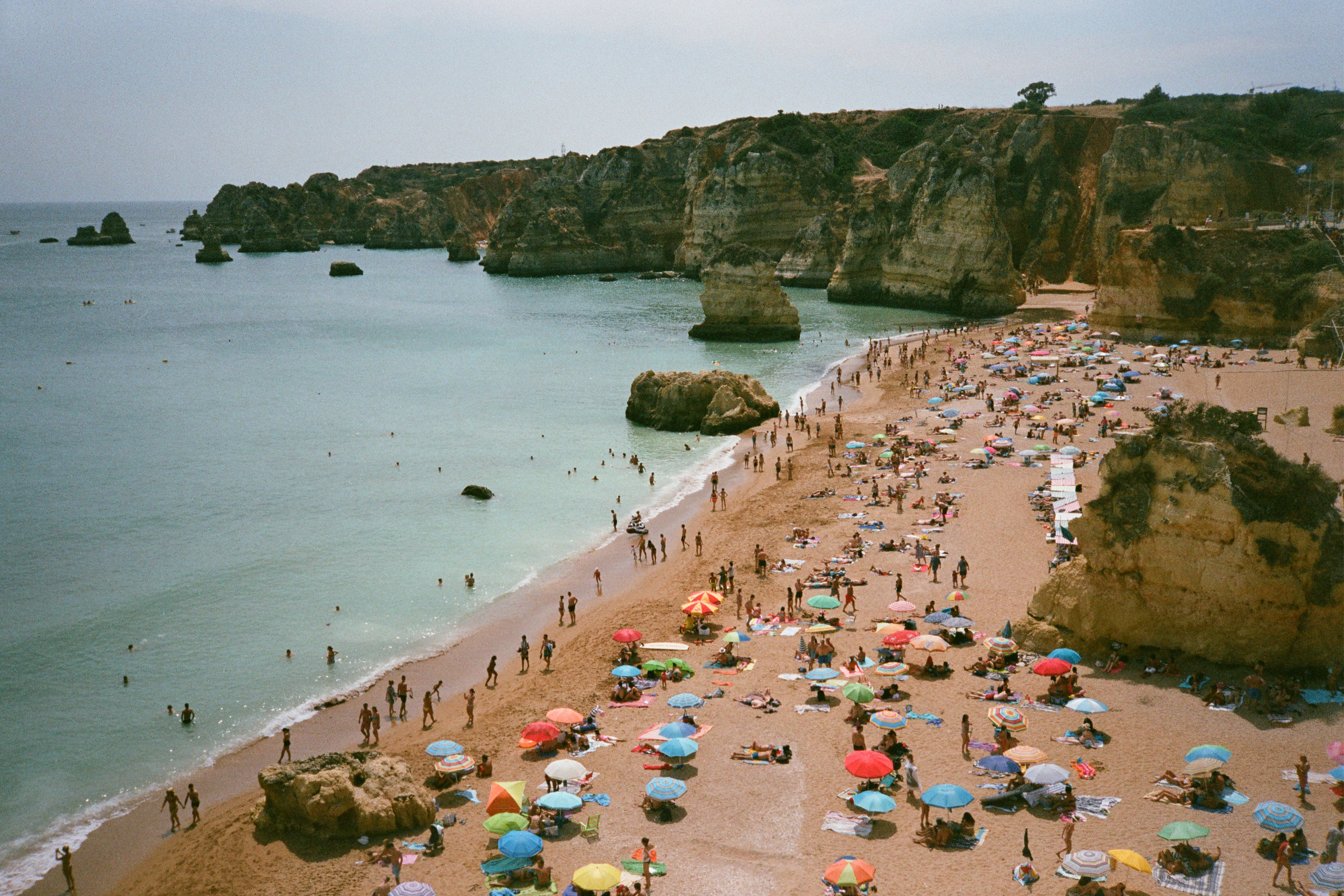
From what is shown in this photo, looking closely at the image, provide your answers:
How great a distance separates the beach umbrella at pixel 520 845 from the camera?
12.9 m

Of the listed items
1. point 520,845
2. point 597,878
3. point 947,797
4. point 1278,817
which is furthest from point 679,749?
point 1278,817

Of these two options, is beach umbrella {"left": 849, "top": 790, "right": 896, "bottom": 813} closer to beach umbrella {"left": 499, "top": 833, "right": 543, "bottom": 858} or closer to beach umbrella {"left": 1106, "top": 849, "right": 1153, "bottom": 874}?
beach umbrella {"left": 1106, "top": 849, "right": 1153, "bottom": 874}

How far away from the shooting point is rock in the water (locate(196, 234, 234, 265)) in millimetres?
142250

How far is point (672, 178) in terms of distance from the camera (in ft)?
403

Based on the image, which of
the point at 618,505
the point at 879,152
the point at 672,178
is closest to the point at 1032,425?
the point at 618,505

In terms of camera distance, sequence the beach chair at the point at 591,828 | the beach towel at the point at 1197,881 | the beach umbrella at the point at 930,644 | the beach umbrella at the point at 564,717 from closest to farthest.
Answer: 1. the beach towel at the point at 1197,881
2. the beach chair at the point at 591,828
3. the beach umbrella at the point at 564,717
4. the beach umbrella at the point at 930,644

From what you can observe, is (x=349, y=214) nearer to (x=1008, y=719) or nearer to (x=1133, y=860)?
(x=1008, y=719)

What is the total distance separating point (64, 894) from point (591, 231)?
114252 mm

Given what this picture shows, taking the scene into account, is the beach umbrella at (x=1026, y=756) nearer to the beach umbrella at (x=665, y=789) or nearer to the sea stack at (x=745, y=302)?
the beach umbrella at (x=665, y=789)

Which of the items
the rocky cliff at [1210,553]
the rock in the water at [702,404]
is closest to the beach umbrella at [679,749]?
the rocky cliff at [1210,553]

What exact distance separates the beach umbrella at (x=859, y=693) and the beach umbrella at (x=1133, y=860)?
5.24 m

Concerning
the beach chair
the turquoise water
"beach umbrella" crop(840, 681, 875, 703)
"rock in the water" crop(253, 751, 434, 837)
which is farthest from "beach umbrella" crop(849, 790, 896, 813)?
the turquoise water

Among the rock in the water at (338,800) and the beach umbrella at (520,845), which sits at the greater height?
the beach umbrella at (520,845)

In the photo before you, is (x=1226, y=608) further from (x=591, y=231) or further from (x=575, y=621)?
(x=591, y=231)
